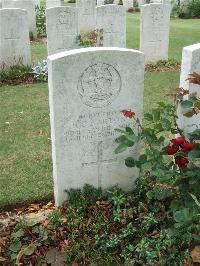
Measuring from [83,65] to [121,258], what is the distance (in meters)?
1.71

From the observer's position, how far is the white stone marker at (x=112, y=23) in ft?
33.0

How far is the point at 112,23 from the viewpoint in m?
10.2

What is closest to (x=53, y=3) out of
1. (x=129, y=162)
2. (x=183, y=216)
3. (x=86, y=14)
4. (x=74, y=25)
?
(x=86, y=14)

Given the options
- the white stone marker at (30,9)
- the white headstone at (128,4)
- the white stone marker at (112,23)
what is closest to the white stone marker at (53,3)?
the white stone marker at (30,9)

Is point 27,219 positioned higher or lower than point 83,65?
lower

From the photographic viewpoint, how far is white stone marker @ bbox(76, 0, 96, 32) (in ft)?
47.5

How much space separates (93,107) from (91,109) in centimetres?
3

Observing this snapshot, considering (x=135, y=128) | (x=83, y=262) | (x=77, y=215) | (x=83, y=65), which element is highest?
(x=83, y=65)

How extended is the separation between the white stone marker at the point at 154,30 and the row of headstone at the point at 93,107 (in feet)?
20.6

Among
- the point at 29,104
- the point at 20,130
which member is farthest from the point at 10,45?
the point at 20,130

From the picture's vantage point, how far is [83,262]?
11.9 ft

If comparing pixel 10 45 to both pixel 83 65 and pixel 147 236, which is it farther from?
pixel 147 236

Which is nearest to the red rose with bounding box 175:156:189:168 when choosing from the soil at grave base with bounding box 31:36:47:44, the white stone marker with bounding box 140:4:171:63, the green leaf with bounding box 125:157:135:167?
the green leaf with bounding box 125:157:135:167

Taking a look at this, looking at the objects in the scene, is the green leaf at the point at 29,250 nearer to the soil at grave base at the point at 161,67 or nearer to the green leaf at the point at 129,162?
the green leaf at the point at 129,162
